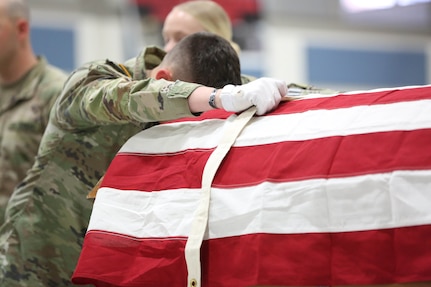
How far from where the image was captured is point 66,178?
6.51ft

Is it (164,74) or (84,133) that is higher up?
(164,74)

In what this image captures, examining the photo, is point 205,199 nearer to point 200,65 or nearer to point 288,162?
point 288,162

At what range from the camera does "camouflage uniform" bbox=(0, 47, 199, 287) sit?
1870 millimetres

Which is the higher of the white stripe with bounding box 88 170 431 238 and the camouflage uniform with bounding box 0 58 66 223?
the white stripe with bounding box 88 170 431 238

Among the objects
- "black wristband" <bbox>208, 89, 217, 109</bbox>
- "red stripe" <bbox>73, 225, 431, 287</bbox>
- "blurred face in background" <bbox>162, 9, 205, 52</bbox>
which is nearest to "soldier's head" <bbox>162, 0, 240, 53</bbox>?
"blurred face in background" <bbox>162, 9, 205, 52</bbox>

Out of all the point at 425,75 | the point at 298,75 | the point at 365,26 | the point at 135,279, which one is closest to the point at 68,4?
the point at 298,75

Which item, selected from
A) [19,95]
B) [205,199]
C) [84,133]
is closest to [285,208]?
[205,199]

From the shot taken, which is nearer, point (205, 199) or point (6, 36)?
point (205, 199)

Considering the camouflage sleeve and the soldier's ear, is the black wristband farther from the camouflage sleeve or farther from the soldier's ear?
the soldier's ear

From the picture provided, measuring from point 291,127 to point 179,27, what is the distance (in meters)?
1.23

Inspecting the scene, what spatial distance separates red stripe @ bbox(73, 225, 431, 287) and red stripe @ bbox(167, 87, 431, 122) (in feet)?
0.89

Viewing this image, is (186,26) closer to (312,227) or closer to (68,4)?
(312,227)

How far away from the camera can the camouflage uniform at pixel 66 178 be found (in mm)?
1870

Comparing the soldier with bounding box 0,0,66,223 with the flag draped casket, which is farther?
the soldier with bounding box 0,0,66,223
